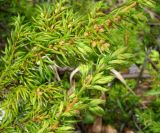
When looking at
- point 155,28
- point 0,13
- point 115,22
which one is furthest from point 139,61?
point 115,22

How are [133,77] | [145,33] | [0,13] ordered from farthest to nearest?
1. [145,33]
2. [133,77]
3. [0,13]

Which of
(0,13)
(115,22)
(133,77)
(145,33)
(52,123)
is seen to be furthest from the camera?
(145,33)

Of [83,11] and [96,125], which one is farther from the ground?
[83,11]

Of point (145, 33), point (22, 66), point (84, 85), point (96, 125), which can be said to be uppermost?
point (22, 66)

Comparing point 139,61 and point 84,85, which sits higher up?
point 84,85

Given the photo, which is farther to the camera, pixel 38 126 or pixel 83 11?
pixel 83 11

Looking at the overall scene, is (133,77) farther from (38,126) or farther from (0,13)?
(38,126)

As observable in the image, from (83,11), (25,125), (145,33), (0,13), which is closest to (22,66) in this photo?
(25,125)

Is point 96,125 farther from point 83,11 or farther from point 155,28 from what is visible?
point 155,28

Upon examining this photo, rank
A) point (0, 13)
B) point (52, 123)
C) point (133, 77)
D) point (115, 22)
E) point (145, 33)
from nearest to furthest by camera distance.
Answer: point (52, 123)
point (115, 22)
point (0, 13)
point (133, 77)
point (145, 33)
